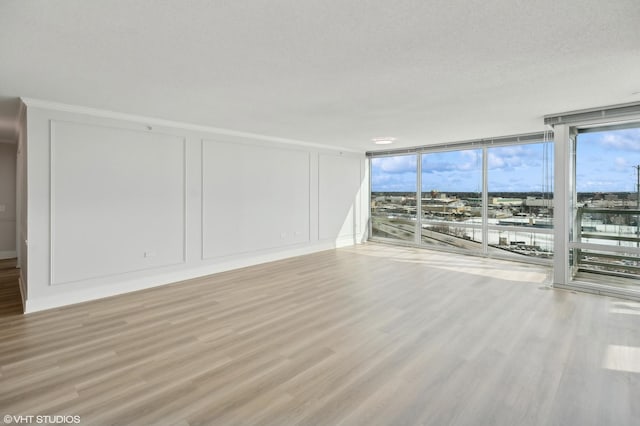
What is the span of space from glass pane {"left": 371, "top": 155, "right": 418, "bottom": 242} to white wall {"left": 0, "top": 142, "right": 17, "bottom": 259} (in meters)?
8.41

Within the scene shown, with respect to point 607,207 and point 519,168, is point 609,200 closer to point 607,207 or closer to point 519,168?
point 607,207

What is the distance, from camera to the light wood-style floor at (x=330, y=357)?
6.93 ft

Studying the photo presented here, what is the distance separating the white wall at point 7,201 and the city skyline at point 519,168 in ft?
27.6

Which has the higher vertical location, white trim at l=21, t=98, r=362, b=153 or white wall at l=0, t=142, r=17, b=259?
white trim at l=21, t=98, r=362, b=153

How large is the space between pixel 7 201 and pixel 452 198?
32.2 ft

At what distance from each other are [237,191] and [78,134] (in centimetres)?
254

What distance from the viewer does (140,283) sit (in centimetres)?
485

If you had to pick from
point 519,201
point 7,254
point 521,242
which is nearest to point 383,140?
point 519,201

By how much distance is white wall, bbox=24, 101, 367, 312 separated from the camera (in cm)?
406

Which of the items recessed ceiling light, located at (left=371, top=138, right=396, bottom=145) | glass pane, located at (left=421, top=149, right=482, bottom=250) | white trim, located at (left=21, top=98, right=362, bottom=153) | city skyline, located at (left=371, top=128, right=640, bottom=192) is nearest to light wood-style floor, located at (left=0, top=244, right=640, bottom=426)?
city skyline, located at (left=371, top=128, right=640, bottom=192)

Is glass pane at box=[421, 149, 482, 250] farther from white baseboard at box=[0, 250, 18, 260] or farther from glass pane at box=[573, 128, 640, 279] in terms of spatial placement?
white baseboard at box=[0, 250, 18, 260]

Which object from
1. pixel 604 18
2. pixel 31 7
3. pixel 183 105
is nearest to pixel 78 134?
pixel 183 105

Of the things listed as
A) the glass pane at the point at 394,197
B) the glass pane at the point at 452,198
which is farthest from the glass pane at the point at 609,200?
the glass pane at the point at 394,197

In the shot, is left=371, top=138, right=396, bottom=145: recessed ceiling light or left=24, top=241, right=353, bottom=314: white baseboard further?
left=371, top=138, right=396, bottom=145: recessed ceiling light
